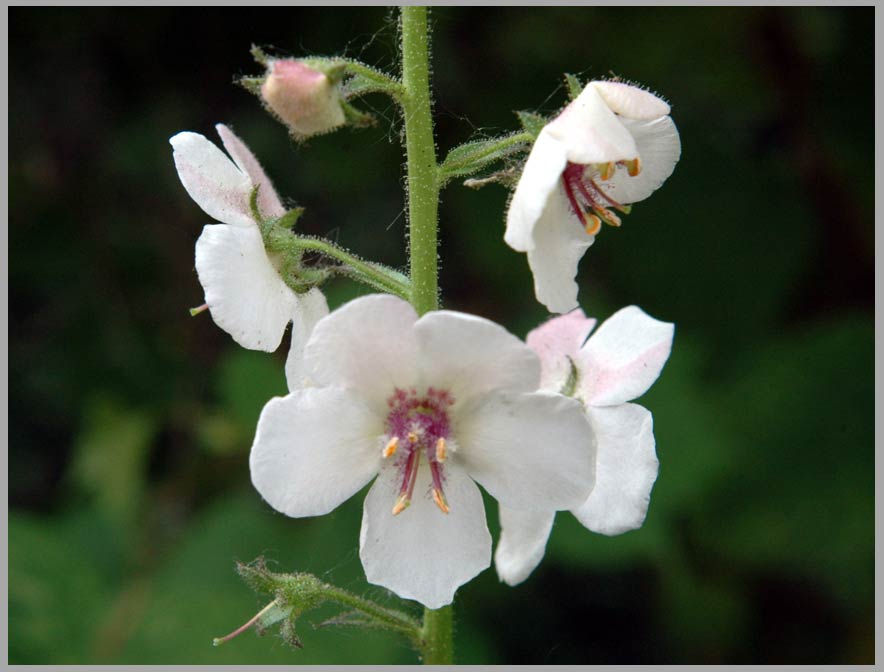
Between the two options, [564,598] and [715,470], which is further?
[564,598]

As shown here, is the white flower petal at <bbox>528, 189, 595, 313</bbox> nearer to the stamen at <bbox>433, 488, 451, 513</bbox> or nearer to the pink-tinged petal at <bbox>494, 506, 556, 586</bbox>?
the stamen at <bbox>433, 488, 451, 513</bbox>

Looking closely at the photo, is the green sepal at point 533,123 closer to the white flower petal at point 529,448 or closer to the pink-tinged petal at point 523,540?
the white flower petal at point 529,448

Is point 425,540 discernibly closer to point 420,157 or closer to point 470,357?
point 470,357

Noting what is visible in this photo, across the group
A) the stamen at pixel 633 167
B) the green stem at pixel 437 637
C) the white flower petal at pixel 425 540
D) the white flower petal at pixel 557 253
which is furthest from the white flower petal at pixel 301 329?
the stamen at pixel 633 167

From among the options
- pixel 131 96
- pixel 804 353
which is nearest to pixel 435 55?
pixel 131 96

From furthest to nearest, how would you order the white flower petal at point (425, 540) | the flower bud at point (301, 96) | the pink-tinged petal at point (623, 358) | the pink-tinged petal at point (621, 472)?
the pink-tinged petal at point (623, 358) < the pink-tinged petal at point (621, 472) < the white flower petal at point (425, 540) < the flower bud at point (301, 96)

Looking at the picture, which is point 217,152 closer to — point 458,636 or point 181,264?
point 458,636

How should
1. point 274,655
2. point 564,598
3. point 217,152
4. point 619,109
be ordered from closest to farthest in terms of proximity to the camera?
point 619,109
point 217,152
point 274,655
point 564,598
